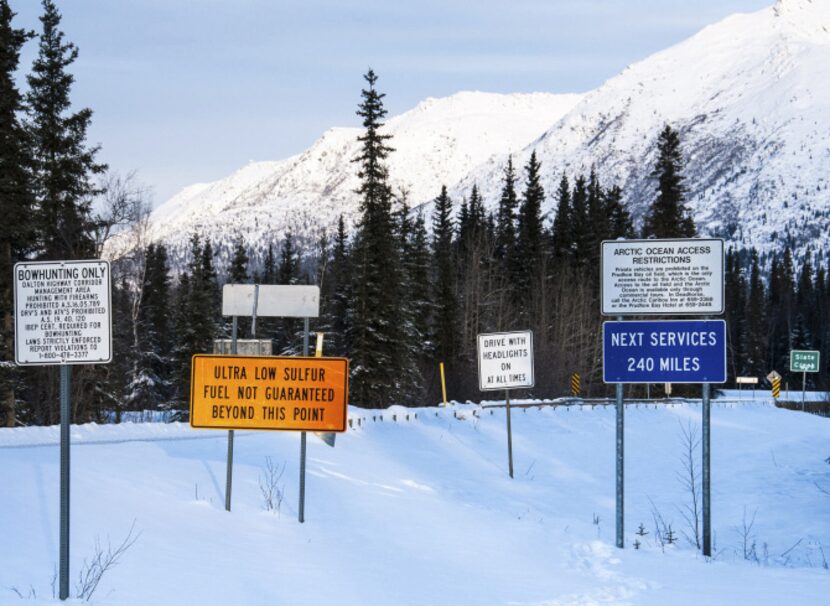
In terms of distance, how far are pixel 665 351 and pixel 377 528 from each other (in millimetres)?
4212

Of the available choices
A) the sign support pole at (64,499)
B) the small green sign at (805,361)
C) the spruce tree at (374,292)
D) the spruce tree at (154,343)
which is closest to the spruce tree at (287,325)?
the spruce tree at (154,343)

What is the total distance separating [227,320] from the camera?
72.4 metres

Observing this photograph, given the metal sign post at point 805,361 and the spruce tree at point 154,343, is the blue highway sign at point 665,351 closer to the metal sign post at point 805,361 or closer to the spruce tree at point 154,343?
the spruce tree at point 154,343

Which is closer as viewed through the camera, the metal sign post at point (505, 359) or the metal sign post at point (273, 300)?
the metal sign post at point (273, 300)

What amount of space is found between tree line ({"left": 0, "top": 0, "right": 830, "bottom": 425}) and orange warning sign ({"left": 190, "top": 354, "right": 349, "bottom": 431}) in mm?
21868

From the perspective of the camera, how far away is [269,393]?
11.0 meters

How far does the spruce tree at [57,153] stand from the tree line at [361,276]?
5 cm

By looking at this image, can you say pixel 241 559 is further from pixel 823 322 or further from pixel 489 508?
pixel 823 322

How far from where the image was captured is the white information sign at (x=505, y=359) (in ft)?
64.2

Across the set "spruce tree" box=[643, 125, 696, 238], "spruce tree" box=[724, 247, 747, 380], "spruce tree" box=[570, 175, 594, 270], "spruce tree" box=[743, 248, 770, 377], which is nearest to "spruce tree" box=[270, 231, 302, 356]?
"spruce tree" box=[570, 175, 594, 270]

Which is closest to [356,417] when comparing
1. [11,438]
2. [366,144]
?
[11,438]

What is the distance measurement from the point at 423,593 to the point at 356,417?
16.2m

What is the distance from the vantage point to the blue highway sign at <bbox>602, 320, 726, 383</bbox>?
38.8ft

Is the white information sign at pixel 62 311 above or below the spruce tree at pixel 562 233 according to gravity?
below
